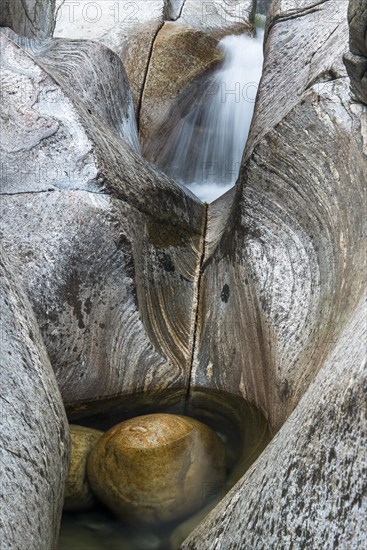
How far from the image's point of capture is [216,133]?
8492mm

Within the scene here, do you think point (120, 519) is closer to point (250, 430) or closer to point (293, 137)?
point (250, 430)

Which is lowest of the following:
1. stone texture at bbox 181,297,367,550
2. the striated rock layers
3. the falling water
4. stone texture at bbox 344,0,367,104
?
stone texture at bbox 181,297,367,550

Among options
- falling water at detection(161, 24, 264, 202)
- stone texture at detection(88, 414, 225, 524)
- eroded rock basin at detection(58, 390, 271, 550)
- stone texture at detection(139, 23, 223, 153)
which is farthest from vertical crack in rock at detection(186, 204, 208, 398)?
stone texture at detection(139, 23, 223, 153)

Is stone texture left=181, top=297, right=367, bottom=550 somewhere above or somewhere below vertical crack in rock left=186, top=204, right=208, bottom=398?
below

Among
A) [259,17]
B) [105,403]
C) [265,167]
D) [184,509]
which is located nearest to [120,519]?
[184,509]

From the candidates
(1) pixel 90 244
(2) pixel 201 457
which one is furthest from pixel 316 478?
(1) pixel 90 244

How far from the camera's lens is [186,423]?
4.38 metres

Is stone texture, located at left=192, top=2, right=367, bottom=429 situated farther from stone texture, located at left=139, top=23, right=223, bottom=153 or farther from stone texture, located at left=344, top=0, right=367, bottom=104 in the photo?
stone texture, located at left=139, top=23, right=223, bottom=153

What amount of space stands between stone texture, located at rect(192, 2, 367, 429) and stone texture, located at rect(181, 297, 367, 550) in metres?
1.04

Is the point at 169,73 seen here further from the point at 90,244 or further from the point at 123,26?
the point at 90,244

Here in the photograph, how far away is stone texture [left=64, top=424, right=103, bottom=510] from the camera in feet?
13.7

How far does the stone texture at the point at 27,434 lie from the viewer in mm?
2973

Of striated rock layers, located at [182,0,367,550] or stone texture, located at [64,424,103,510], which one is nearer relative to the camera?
striated rock layers, located at [182,0,367,550]

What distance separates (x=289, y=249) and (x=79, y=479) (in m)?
1.95
